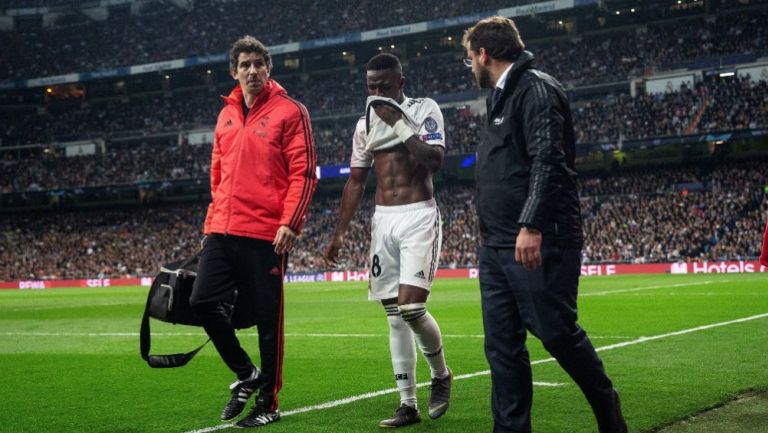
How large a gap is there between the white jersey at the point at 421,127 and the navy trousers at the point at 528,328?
1.67 metres

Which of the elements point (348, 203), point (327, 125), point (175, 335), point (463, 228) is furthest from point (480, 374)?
point (327, 125)

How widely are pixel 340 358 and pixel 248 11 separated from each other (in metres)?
58.6

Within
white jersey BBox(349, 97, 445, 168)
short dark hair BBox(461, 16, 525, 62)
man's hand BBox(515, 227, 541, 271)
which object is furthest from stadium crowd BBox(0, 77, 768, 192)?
man's hand BBox(515, 227, 541, 271)

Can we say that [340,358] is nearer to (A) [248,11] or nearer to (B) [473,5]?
(B) [473,5]

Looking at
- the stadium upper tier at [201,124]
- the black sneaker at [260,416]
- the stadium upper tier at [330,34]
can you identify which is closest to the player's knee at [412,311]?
the black sneaker at [260,416]

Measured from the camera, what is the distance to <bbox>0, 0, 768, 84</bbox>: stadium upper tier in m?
50.8

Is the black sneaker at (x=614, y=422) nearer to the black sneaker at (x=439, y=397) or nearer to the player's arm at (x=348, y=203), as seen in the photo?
the black sneaker at (x=439, y=397)

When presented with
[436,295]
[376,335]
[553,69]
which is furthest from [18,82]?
[376,335]

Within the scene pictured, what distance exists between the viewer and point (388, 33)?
57.3 m

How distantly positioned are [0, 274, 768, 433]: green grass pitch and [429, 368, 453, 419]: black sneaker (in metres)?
0.08

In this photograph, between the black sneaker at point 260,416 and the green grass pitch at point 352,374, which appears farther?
the green grass pitch at point 352,374

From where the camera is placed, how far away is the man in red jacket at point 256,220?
233 inches

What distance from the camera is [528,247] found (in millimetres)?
4105

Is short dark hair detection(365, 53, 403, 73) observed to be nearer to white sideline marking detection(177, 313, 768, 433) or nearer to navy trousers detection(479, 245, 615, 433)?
navy trousers detection(479, 245, 615, 433)
